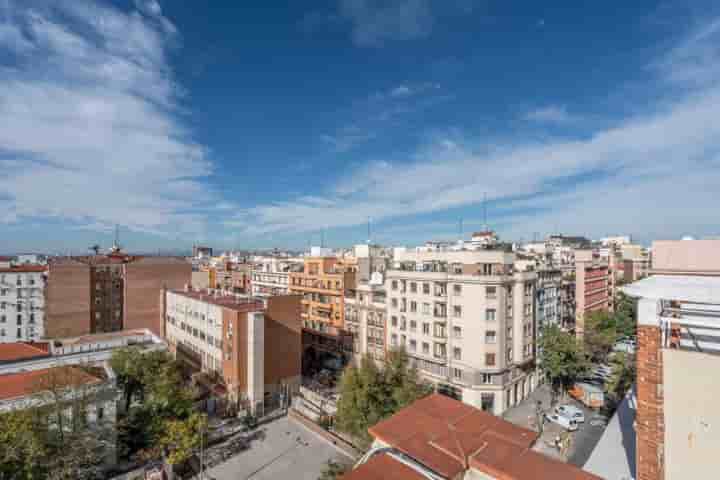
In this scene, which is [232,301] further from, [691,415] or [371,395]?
[691,415]

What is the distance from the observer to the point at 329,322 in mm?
43000

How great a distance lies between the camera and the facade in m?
6.51

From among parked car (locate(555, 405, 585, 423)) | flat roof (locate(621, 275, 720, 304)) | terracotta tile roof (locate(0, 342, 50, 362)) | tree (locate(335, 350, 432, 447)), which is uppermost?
flat roof (locate(621, 275, 720, 304))

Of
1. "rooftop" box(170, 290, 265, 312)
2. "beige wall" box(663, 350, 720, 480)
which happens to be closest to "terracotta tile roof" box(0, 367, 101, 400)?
"rooftop" box(170, 290, 265, 312)

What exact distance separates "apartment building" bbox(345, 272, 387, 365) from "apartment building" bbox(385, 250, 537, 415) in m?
2.44

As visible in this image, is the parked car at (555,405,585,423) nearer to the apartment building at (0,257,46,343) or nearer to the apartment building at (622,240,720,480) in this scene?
the apartment building at (622,240,720,480)

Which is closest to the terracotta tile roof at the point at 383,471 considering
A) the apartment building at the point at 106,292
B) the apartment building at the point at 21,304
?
the apartment building at the point at 106,292

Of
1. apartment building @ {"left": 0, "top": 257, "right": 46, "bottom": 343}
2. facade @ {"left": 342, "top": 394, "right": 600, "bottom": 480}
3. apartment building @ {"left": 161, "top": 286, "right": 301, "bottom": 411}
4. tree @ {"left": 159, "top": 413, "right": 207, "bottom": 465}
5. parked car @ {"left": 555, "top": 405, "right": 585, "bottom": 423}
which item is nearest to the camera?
facade @ {"left": 342, "top": 394, "right": 600, "bottom": 480}

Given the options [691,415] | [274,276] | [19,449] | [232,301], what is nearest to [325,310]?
[274,276]

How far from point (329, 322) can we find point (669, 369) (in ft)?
129

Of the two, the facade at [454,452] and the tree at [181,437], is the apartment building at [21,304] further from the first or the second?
the facade at [454,452]

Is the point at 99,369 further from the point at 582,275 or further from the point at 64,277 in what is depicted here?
the point at 582,275

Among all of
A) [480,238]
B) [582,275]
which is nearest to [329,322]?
[480,238]

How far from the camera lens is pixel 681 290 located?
599 centimetres
